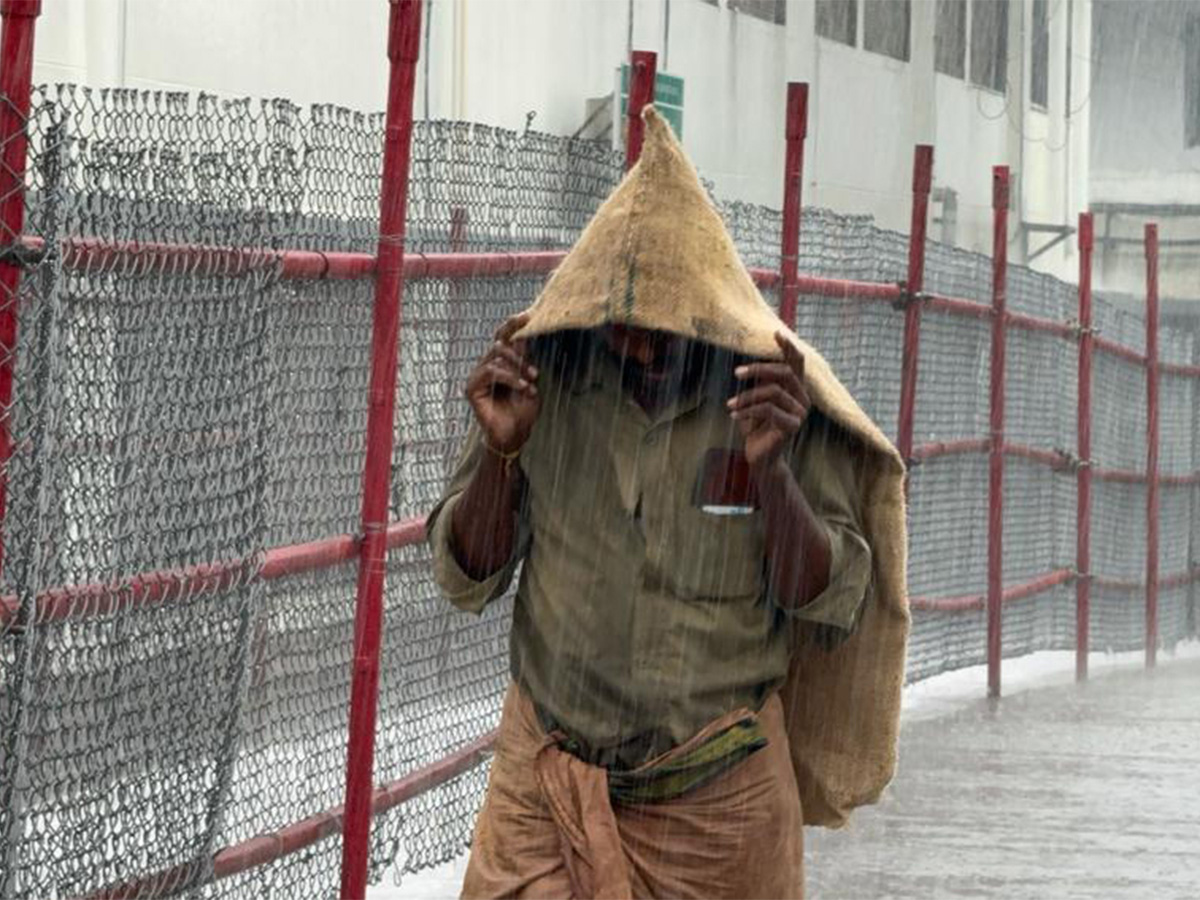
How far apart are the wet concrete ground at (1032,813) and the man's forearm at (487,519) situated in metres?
3.58

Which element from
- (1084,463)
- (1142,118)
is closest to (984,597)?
(1084,463)

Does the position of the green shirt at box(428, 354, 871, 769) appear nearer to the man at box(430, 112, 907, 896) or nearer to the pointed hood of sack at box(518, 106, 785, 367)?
the man at box(430, 112, 907, 896)

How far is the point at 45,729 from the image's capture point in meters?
5.16

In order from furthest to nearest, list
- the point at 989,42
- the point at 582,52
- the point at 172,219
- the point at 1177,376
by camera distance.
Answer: the point at 989,42 → the point at 582,52 → the point at 1177,376 → the point at 172,219

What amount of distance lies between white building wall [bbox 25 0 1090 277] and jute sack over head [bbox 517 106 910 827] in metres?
8.39

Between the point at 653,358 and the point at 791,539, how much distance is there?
42cm

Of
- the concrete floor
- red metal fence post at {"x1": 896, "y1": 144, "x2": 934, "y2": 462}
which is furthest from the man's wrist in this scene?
red metal fence post at {"x1": 896, "y1": 144, "x2": 934, "y2": 462}

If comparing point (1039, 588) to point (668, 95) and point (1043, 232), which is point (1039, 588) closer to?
point (668, 95)

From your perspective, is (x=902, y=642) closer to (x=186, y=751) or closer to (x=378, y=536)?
(x=186, y=751)

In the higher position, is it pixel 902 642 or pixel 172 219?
pixel 172 219

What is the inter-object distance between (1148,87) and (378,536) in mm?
36961

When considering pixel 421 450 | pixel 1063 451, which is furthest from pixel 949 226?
pixel 421 450

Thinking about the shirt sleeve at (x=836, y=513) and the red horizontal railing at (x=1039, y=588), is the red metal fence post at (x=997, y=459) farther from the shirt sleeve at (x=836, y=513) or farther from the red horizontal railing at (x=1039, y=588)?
the shirt sleeve at (x=836, y=513)

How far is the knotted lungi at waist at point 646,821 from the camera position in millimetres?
4664
